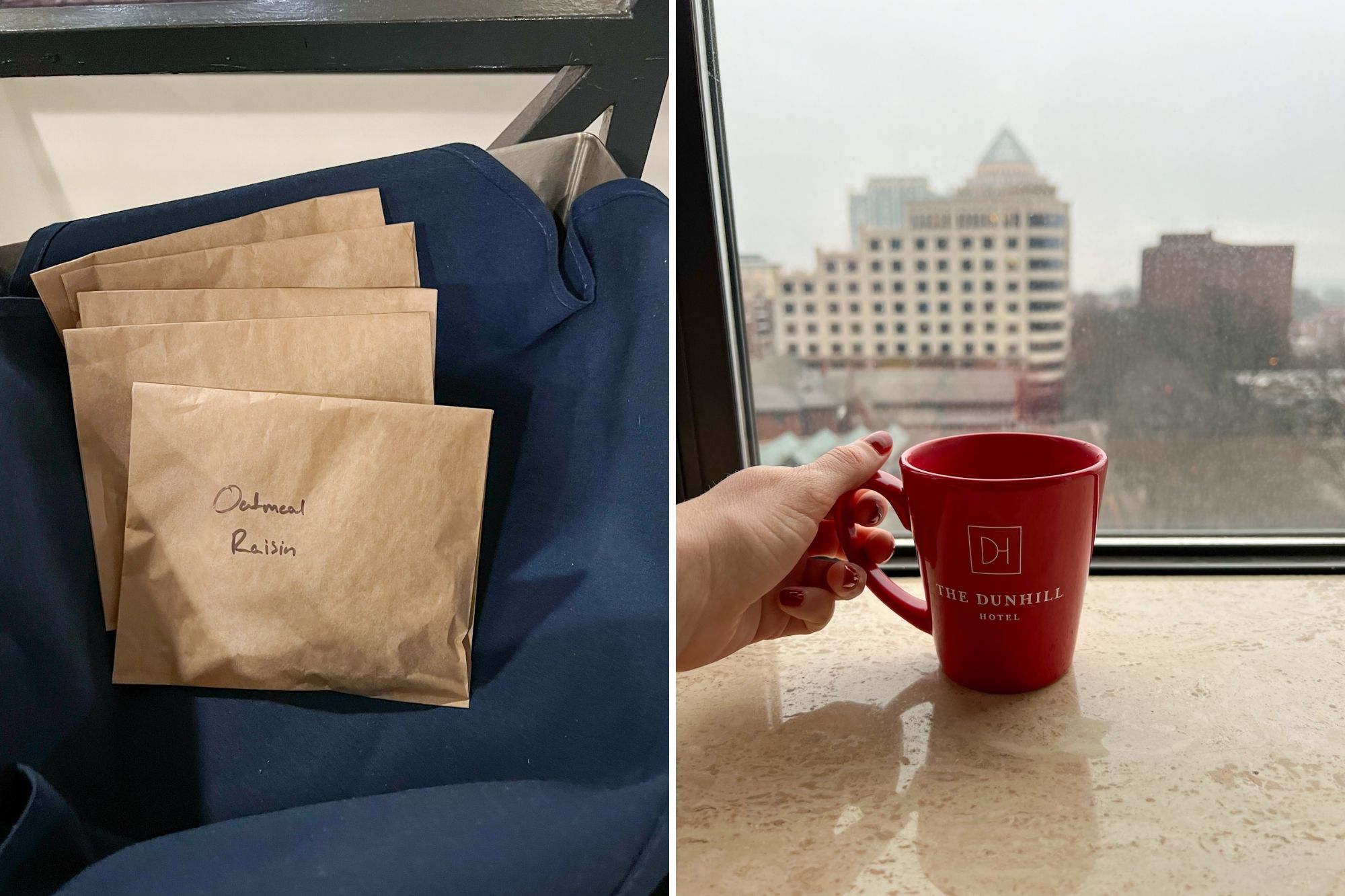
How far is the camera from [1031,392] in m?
0.81

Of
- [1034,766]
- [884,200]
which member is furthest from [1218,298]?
[1034,766]

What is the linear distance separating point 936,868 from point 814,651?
21cm

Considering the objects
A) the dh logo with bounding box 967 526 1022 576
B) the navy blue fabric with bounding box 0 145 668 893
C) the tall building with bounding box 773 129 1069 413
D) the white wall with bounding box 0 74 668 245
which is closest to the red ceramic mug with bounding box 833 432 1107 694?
the dh logo with bounding box 967 526 1022 576

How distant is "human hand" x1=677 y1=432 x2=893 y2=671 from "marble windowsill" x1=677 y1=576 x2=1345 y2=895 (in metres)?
0.02

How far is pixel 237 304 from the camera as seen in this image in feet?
1.95

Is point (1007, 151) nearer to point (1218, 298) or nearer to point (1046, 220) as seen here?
point (1046, 220)

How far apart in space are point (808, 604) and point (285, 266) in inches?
14.9

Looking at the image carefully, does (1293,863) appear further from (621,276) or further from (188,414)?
(188,414)

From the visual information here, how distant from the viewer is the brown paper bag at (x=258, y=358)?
57 cm

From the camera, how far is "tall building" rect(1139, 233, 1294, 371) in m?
0.75

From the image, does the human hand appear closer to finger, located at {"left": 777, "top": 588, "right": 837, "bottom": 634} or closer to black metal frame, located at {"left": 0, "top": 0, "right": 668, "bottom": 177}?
finger, located at {"left": 777, "top": 588, "right": 837, "bottom": 634}

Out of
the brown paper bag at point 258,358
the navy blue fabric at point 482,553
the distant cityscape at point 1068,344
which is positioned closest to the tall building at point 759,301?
the distant cityscape at point 1068,344

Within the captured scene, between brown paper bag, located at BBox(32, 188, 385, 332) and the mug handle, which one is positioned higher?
brown paper bag, located at BBox(32, 188, 385, 332)

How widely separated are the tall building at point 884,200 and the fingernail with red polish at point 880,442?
286 millimetres
